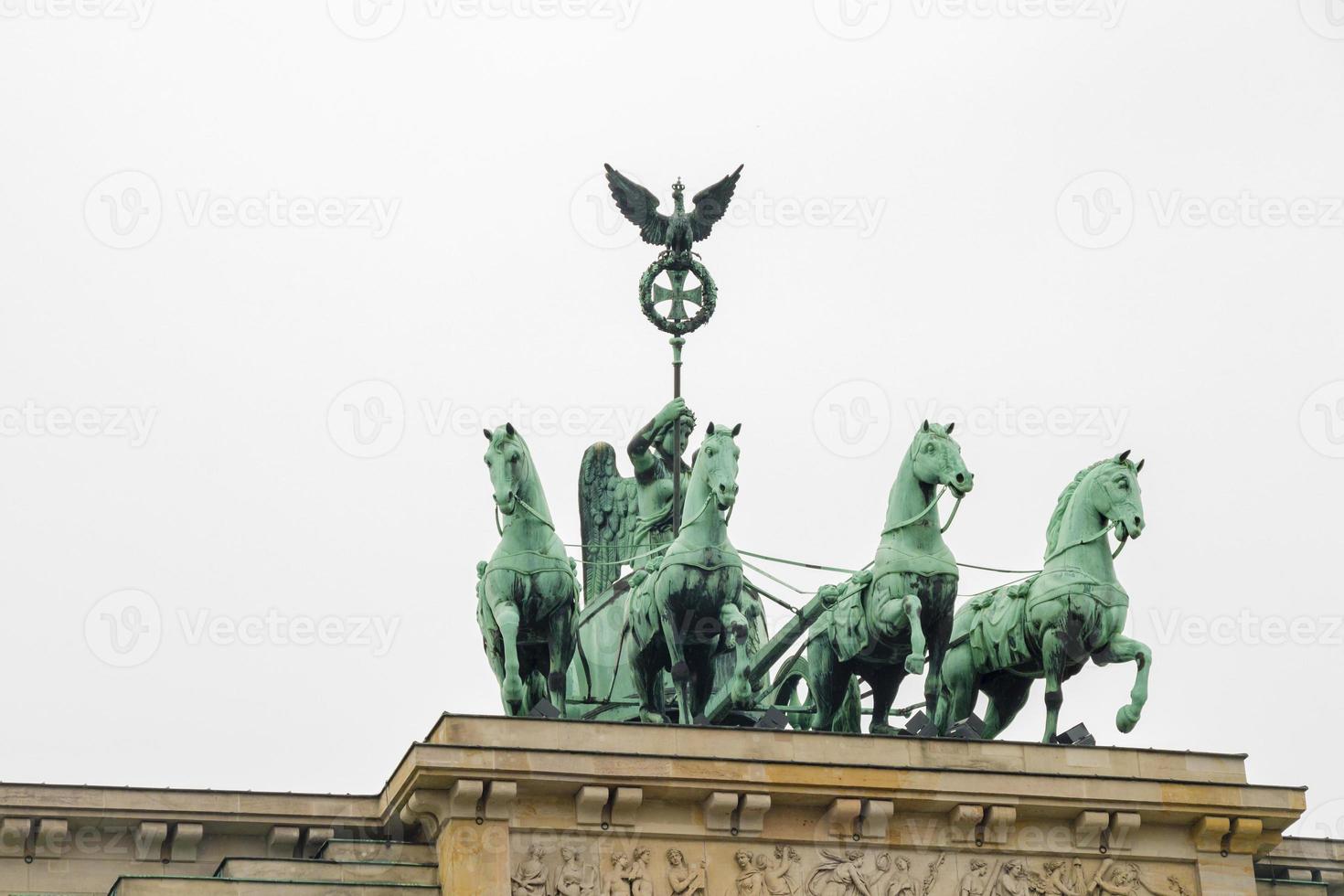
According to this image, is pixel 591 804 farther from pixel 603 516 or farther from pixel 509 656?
pixel 603 516

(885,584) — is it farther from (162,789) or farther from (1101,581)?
(162,789)

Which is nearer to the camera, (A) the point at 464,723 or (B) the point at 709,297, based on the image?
(A) the point at 464,723

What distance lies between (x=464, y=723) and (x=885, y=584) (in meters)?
4.23

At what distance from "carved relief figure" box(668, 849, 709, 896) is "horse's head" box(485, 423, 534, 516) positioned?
138 inches

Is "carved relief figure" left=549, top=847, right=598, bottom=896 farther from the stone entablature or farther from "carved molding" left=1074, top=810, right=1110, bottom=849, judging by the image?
"carved molding" left=1074, top=810, right=1110, bottom=849

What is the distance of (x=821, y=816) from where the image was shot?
99.6 ft

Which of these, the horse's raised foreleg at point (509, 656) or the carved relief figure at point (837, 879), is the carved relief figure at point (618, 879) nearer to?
the carved relief figure at point (837, 879)

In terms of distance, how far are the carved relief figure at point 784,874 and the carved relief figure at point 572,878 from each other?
1.50 m

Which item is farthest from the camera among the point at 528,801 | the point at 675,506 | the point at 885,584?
the point at 675,506

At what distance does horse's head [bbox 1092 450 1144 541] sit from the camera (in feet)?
104

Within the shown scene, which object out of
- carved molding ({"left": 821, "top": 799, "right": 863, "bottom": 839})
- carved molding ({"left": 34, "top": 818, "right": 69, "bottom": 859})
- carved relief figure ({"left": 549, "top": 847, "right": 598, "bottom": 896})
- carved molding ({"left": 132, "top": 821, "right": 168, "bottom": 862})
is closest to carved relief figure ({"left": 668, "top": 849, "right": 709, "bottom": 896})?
carved relief figure ({"left": 549, "top": 847, "right": 598, "bottom": 896})

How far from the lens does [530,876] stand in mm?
29484

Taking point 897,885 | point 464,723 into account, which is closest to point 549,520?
point 464,723

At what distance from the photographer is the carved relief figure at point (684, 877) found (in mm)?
29766
